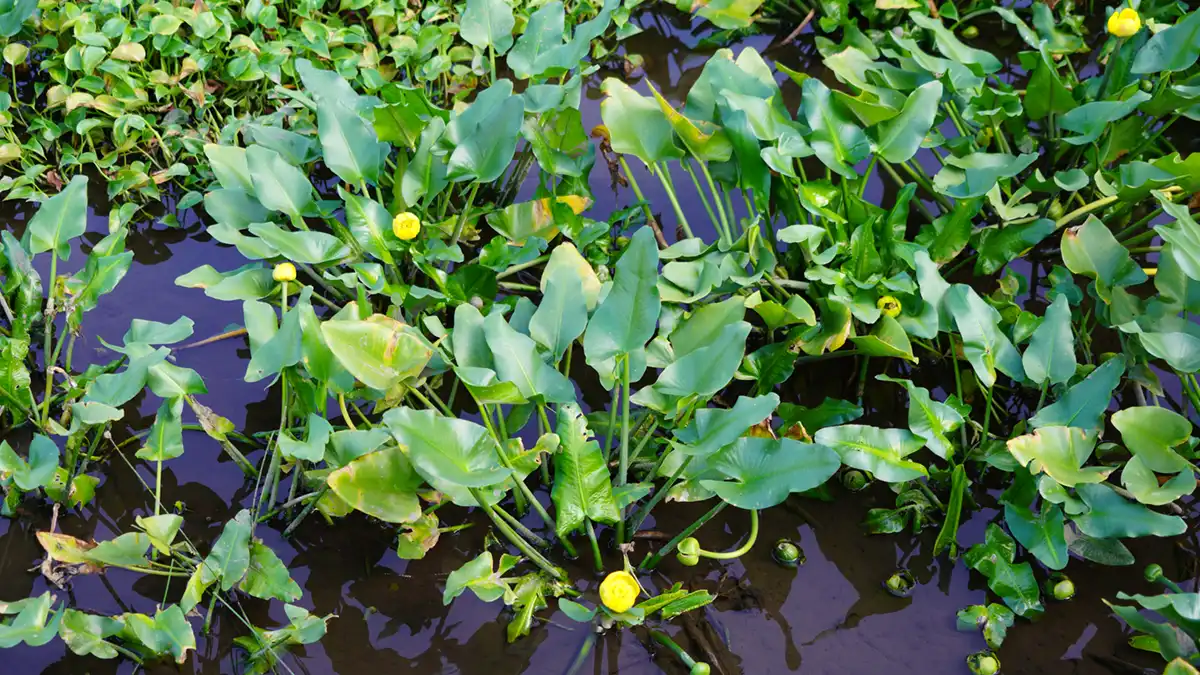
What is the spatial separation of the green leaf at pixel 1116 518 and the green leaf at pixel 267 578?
1031 mm

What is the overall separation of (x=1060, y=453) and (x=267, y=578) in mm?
1045

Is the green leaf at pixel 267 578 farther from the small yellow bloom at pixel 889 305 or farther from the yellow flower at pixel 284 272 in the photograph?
the small yellow bloom at pixel 889 305

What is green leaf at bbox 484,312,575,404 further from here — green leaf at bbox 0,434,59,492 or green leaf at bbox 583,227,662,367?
green leaf at bbox 0,434,59,492

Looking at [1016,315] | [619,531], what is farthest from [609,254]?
[1016,315]

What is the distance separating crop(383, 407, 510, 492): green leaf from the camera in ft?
3.59

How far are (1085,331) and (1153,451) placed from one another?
1.10ft

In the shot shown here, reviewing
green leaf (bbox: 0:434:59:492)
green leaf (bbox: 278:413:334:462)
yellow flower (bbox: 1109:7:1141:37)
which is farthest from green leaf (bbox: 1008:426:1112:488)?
green leaf (bbox: 0:434:59:492)

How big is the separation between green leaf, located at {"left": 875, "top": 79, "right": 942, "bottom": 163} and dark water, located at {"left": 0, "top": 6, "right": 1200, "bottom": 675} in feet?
1.34

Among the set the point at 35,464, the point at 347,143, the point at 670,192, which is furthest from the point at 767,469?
the point at 35,464

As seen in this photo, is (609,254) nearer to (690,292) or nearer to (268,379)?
(690,292)

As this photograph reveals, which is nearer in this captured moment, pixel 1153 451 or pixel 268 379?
pixel 1153 451

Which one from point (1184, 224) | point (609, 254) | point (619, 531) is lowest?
point (619, 531)

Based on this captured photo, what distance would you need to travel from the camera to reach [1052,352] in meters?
1.34

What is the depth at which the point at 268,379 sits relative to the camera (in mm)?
1639
